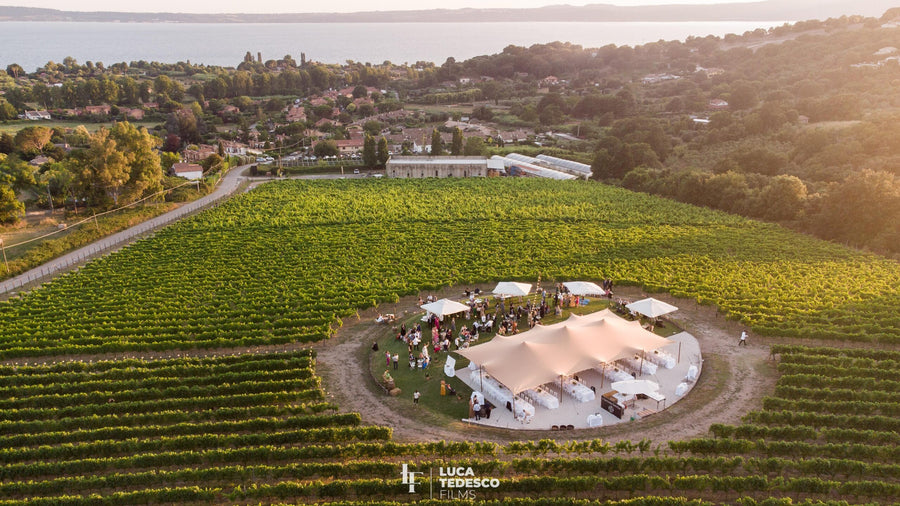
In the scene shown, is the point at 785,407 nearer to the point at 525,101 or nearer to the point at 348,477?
the point at 348,477

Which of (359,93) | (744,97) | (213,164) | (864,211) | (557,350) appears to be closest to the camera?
(557,350)

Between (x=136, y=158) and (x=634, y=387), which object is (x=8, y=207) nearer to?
(x=136, y=158)

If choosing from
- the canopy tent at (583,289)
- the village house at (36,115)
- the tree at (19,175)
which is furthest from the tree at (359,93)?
the canopy tent at (583,289)

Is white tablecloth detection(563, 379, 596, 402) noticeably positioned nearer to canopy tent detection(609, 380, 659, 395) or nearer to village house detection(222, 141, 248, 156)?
canopy tent detection(609, 380, 659, 395)

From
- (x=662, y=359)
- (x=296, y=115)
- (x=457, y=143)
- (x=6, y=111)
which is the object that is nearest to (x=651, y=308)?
(x=662, y=359)

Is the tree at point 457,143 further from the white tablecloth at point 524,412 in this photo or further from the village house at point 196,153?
the white tablecloth at point 524,412

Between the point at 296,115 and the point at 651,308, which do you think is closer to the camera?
the point at 651,308

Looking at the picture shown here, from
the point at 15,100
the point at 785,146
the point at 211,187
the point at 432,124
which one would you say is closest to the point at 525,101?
the point at 432,124
